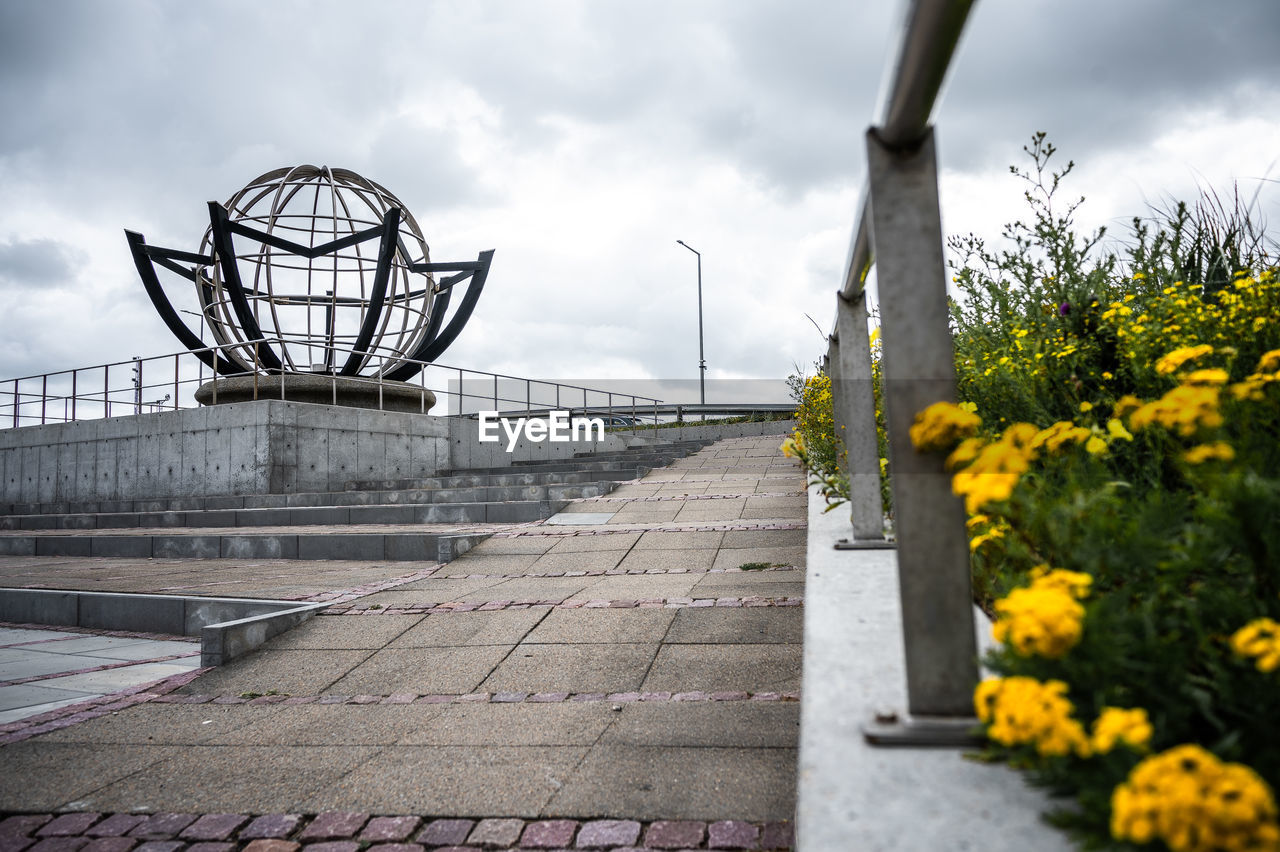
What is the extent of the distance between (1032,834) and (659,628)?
8.87 feet

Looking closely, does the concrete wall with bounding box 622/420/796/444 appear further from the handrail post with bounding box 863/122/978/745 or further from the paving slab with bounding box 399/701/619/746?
the handrail post with bounding box 863/122/978/745

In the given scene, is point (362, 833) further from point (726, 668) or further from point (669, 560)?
point (669, 560)

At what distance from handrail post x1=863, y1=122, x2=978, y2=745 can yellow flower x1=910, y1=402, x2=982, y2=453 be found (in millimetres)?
33

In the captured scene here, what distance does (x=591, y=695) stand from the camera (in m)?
3.01

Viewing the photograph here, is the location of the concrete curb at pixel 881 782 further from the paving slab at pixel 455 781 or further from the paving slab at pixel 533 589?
the paving slab at pixel 533 589

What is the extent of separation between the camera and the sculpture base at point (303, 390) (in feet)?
47.8

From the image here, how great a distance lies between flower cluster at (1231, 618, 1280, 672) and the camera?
39.0 inches

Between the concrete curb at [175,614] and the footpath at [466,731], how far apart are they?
0.11m

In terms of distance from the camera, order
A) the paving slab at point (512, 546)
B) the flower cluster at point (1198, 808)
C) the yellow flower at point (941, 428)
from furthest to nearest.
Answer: the paving slab at point (512, 546)
the yellow flower at point (941, 428)
the flower cluster at point (1198, 808)

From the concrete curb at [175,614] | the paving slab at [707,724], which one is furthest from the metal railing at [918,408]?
the concrete curb at [175,614]

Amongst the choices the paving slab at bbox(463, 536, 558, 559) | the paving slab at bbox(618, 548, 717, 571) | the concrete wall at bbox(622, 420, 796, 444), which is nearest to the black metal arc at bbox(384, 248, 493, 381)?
the concrete wall at bbox(622, 420, 796, 444)

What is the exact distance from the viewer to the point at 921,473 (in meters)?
1.45

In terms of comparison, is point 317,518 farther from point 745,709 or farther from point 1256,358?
point 1256,358

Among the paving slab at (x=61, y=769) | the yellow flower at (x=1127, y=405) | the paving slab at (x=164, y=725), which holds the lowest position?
the paving slab at (x=61, y=769)
